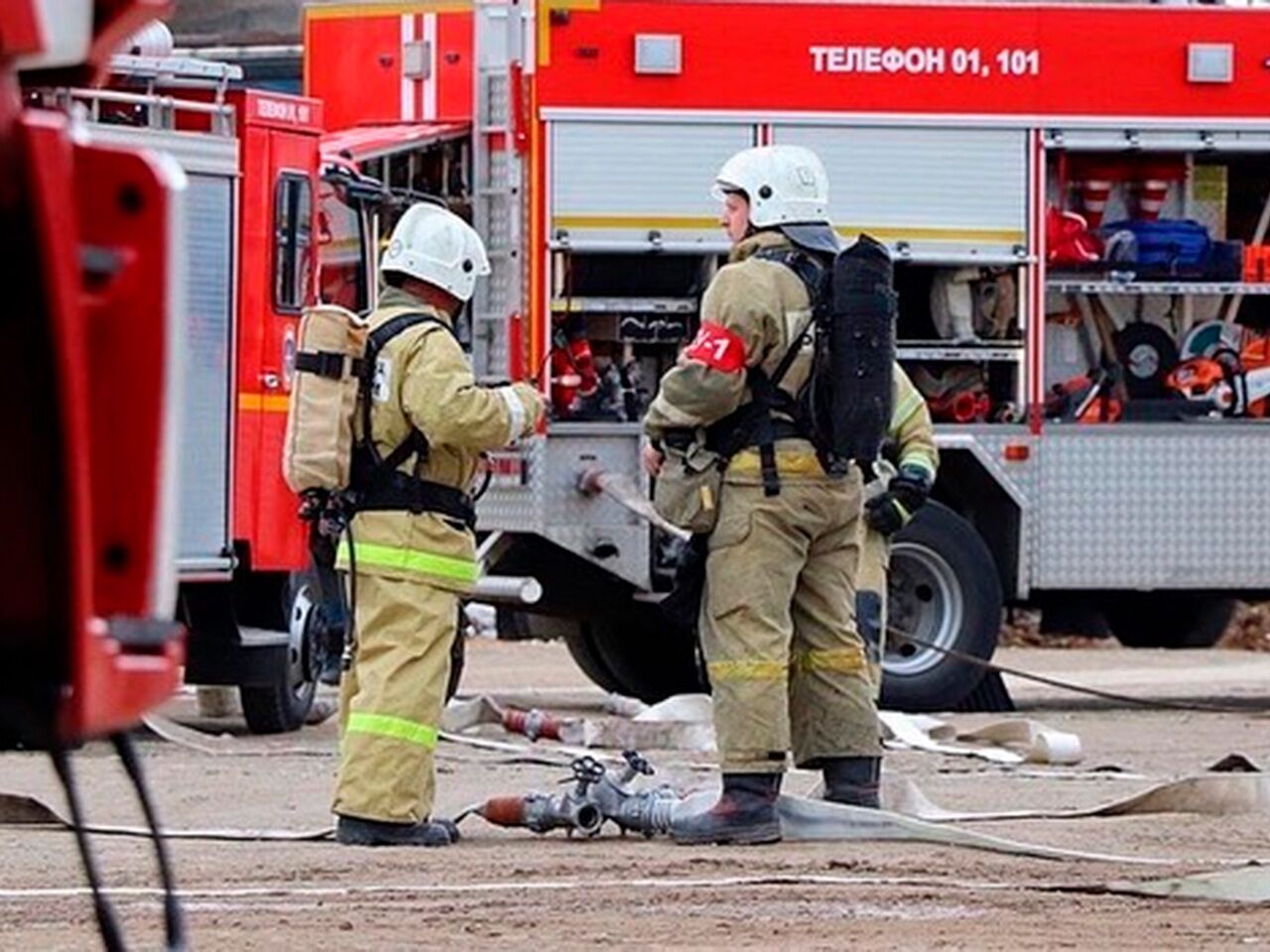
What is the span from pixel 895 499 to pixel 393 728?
2777 millimetres

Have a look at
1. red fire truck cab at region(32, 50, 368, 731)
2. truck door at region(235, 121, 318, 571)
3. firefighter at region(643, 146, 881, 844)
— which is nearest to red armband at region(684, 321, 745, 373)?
firefighter at region(643, 146, 881, 844)

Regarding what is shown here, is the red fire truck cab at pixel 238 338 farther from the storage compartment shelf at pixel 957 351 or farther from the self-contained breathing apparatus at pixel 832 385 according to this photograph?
the self-contained breathing apparatus at pixel 832 385

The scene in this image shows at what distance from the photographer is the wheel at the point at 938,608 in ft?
49.5

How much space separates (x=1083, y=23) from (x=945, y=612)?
2.70 meters

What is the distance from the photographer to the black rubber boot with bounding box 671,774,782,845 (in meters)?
9.26

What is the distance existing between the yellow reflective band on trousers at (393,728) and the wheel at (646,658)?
691 centimetres

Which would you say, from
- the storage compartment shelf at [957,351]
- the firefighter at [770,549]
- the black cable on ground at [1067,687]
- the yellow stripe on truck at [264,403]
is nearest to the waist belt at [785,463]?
the firefighter at [770,549]

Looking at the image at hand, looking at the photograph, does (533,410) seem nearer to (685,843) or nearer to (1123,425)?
(685,843)

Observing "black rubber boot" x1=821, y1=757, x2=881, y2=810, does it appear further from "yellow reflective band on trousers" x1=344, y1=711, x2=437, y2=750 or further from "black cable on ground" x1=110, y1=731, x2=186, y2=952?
"black cable on ground" x1=110, y1=731, x2=186, y2=952

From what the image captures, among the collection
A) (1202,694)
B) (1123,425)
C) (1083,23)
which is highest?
(1083,23)

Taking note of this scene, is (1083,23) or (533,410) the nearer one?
(533,410)

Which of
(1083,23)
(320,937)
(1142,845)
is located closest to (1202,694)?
(1083,23)

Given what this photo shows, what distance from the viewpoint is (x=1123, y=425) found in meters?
15.4

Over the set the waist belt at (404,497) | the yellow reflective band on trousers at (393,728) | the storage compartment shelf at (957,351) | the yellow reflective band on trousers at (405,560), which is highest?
the storage compartment shelf at (957,351)
